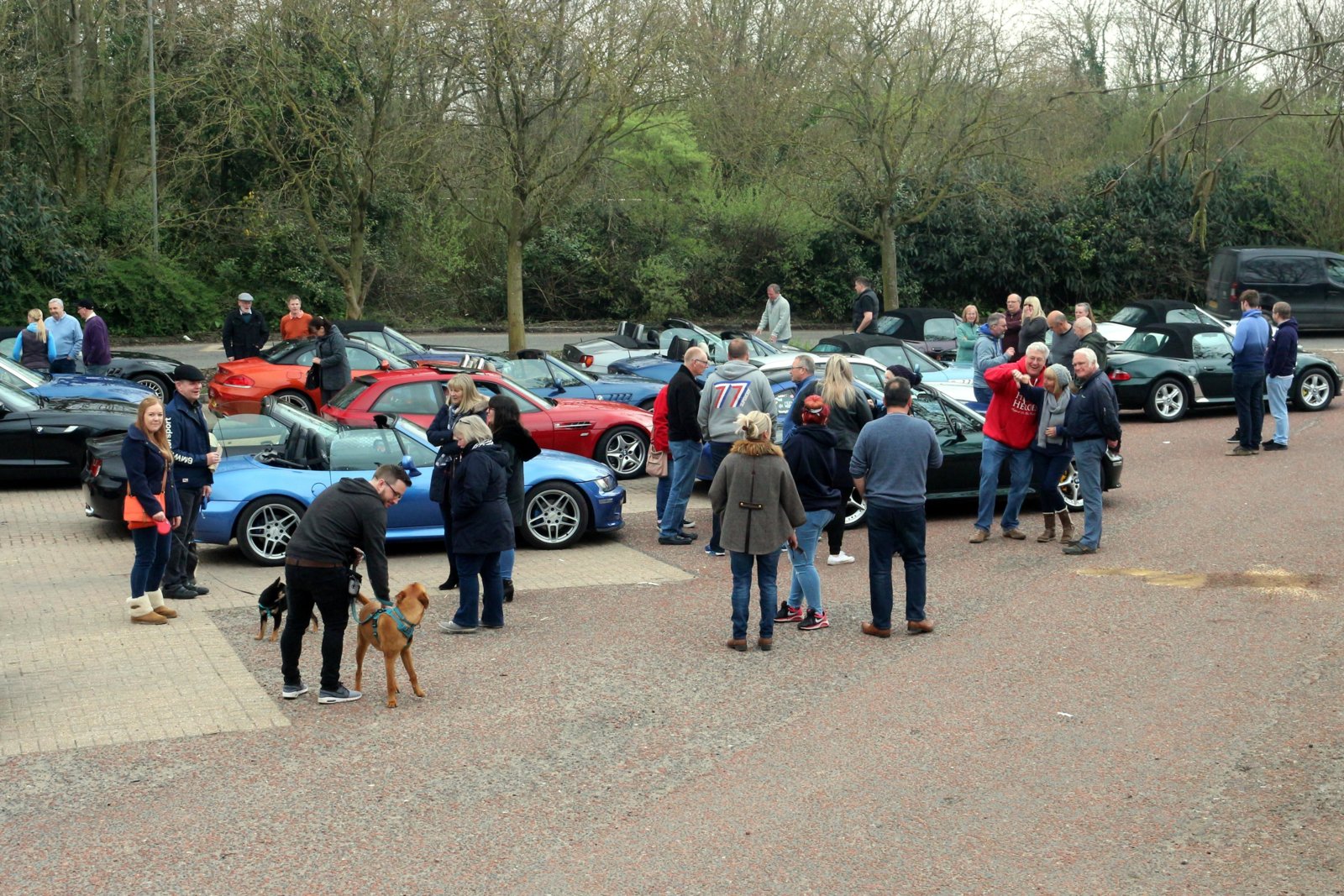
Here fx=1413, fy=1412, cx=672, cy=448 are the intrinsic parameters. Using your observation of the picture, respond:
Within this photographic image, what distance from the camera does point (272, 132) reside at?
2805cm

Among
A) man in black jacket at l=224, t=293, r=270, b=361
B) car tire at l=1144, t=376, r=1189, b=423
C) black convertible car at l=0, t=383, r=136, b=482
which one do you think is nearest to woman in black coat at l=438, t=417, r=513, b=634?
black convertible car at l=0, t=383, r=136, b=482

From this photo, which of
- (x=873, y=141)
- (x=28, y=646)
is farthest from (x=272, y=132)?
(x=28, y=646)

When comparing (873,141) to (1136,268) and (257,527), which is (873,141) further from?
(257,527)

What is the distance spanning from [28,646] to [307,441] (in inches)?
139

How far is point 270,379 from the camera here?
785 inches

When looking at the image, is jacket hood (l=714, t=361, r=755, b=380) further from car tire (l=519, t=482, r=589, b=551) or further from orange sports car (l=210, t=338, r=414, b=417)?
orange sports car (l=210, t=338, r=414, b=417)

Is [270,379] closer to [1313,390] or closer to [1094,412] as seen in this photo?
[1094,412]

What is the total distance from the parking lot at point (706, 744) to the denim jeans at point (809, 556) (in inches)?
12.9

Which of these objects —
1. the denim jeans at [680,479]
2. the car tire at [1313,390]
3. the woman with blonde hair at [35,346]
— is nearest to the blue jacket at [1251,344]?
the car tire at [1313,390]

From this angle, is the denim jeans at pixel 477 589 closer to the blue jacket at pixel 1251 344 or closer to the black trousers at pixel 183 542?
the black trousers at pixel 183 542

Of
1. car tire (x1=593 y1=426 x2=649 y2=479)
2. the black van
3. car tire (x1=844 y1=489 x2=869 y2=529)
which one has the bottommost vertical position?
car tire (x1=844 y1=489 x2=869 y2=529)

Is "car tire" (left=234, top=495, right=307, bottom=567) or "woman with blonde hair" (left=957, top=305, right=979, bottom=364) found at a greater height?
"woman with blonde hair" (left=957, top=305, right=979, bottom=364)

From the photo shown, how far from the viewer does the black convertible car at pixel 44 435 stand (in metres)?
15.6

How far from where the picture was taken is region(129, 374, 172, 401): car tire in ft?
68.6
